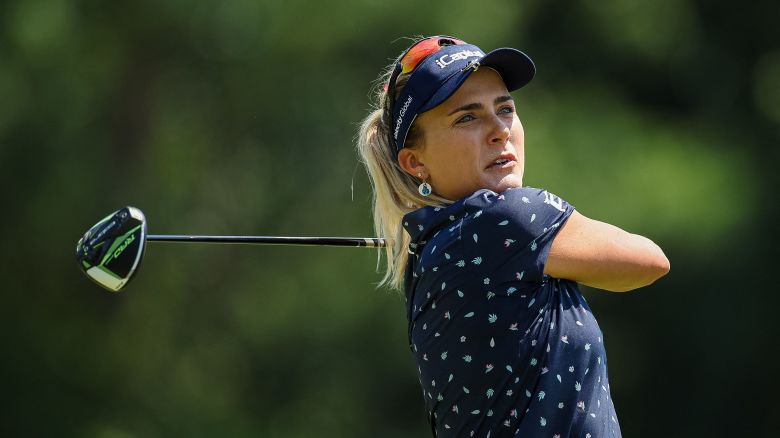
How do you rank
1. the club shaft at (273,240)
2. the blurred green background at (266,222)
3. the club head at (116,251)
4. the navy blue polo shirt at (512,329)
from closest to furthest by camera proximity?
the navy blue polo shirt at (512,329) < the club head at (116,251) < the club shaft at (273,240) < the blurred green background at (266,222)

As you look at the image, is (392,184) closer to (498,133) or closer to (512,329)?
(498,133)

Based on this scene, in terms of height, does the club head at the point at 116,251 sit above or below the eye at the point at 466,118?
below

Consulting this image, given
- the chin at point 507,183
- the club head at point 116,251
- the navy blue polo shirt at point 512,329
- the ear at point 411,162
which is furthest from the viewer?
the club head at point 116,251

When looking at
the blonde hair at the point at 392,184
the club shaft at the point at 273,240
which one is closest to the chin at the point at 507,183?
the blonde hair at the point at 392,184

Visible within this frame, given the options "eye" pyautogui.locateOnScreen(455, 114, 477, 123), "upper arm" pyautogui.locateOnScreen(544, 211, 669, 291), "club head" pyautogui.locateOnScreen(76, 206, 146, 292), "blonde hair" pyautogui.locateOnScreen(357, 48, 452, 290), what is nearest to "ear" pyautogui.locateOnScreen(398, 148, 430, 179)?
"blonde hair" pyautogui.locateOnScreen(357, 48, 452, 290)

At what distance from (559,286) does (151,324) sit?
4.71 metres

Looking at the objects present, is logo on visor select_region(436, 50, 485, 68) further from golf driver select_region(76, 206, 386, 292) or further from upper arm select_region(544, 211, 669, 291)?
golf driver select_region(76, 206, 386, 292)

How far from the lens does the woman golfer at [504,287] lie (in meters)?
2.06

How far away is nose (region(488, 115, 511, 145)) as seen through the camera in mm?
2244

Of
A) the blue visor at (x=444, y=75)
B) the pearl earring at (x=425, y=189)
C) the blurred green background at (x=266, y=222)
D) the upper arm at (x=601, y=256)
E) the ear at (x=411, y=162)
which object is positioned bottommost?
the blurred green background at (x=266, y=222)

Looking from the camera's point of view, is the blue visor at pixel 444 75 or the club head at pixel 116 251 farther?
A: the club head at pixel 116 251

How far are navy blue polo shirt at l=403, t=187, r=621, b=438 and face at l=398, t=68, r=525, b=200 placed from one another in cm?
11

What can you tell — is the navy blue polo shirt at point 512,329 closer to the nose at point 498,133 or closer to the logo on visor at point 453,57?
the nose at point 498,133

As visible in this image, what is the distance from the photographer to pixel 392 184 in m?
2.39
